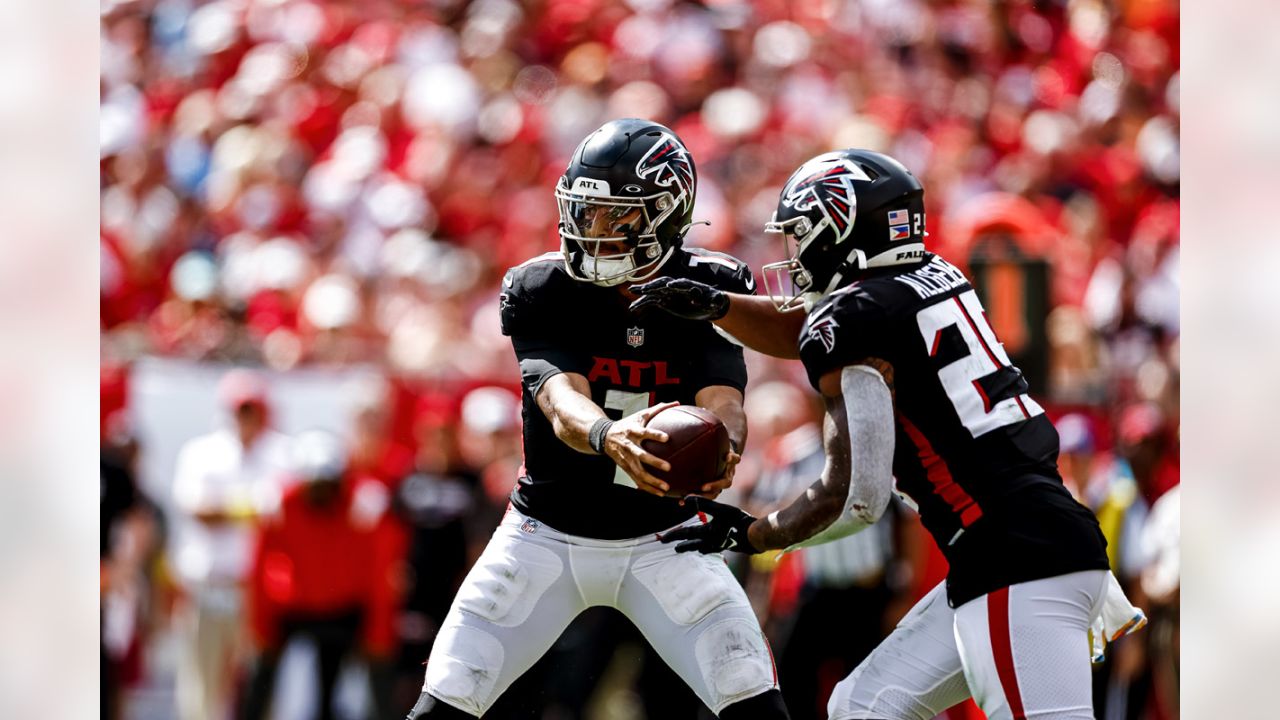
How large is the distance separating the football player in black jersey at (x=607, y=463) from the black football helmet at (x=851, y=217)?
48 cm

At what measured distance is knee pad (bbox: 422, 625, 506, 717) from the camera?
439cm

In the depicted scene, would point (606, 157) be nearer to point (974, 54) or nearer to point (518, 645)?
point (518, 645)

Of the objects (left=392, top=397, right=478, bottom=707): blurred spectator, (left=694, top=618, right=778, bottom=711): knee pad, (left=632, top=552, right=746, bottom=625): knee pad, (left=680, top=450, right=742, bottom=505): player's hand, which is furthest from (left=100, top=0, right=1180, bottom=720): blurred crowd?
(left=680, top=450, right=742, bottom=505): player's hand

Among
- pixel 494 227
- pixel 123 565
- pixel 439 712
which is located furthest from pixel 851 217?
pixel 494 227

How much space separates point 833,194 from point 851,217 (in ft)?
0.24

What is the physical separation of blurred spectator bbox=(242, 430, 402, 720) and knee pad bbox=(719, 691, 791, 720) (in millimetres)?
3446

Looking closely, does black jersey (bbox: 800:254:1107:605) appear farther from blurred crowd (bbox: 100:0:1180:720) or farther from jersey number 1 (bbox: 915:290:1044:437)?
blurred crowd (bbox: 100:0:1180:720)

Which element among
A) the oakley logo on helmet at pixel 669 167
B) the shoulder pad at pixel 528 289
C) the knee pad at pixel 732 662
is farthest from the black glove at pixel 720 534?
the oakley logo on helmet at pixel 669 167

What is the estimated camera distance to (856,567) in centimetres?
688

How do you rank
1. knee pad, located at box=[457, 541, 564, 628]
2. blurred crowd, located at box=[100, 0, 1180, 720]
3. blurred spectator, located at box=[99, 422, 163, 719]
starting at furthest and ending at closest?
blurred spectator, located at box=[99, 422, 163, 719] < blurred crowd, located at box=[100, 0, 1180, 720] < knee pad, located at box=[457, 541, 564, 628]

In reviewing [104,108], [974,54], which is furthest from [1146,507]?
[104,108]

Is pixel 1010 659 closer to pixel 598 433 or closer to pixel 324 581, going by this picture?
pixel 598 433
